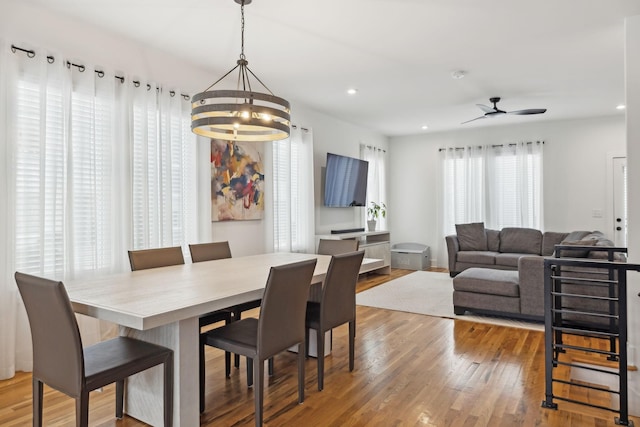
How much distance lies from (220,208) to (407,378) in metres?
2.75

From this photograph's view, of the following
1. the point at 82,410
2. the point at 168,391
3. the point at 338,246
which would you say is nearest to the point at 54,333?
the point at 82,410

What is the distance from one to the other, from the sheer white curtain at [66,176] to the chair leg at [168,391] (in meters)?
1.65

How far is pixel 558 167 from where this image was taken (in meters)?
7.07

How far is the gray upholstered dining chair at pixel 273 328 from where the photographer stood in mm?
2121

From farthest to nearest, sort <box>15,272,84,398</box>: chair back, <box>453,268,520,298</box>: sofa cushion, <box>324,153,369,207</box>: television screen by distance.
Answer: <box>324,153,369,207</box>: television screen → <box>453,268,520,298</box>: sofa cushion → <box>15,272,84,398</box>: chair back

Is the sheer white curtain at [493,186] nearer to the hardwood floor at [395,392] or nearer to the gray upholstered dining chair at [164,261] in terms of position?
the hardwood floor at [395,392]

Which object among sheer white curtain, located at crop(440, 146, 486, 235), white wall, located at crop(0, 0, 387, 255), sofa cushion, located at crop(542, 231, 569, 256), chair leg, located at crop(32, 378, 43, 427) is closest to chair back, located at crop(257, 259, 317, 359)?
chair leg, located at crop(32, 378, 43, 427)

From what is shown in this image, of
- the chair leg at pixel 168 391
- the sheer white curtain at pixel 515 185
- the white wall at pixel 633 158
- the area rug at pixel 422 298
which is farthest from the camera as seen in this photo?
the sheer white curtain at pixel 515 185

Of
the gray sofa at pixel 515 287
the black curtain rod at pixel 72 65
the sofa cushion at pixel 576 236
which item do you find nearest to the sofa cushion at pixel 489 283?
the gray sofa at pixel 515 287

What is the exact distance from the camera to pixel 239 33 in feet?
11.5

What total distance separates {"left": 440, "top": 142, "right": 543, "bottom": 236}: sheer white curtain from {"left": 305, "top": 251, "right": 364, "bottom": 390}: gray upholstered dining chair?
17.7ft

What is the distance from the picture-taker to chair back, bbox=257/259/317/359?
7.00 ft

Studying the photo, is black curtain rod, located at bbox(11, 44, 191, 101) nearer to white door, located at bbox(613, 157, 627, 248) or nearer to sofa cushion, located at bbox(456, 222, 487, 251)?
sofa cushion, located at bbox(456, 222, 487, 251)

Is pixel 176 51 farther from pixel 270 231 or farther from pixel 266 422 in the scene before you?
pixel 266 422
